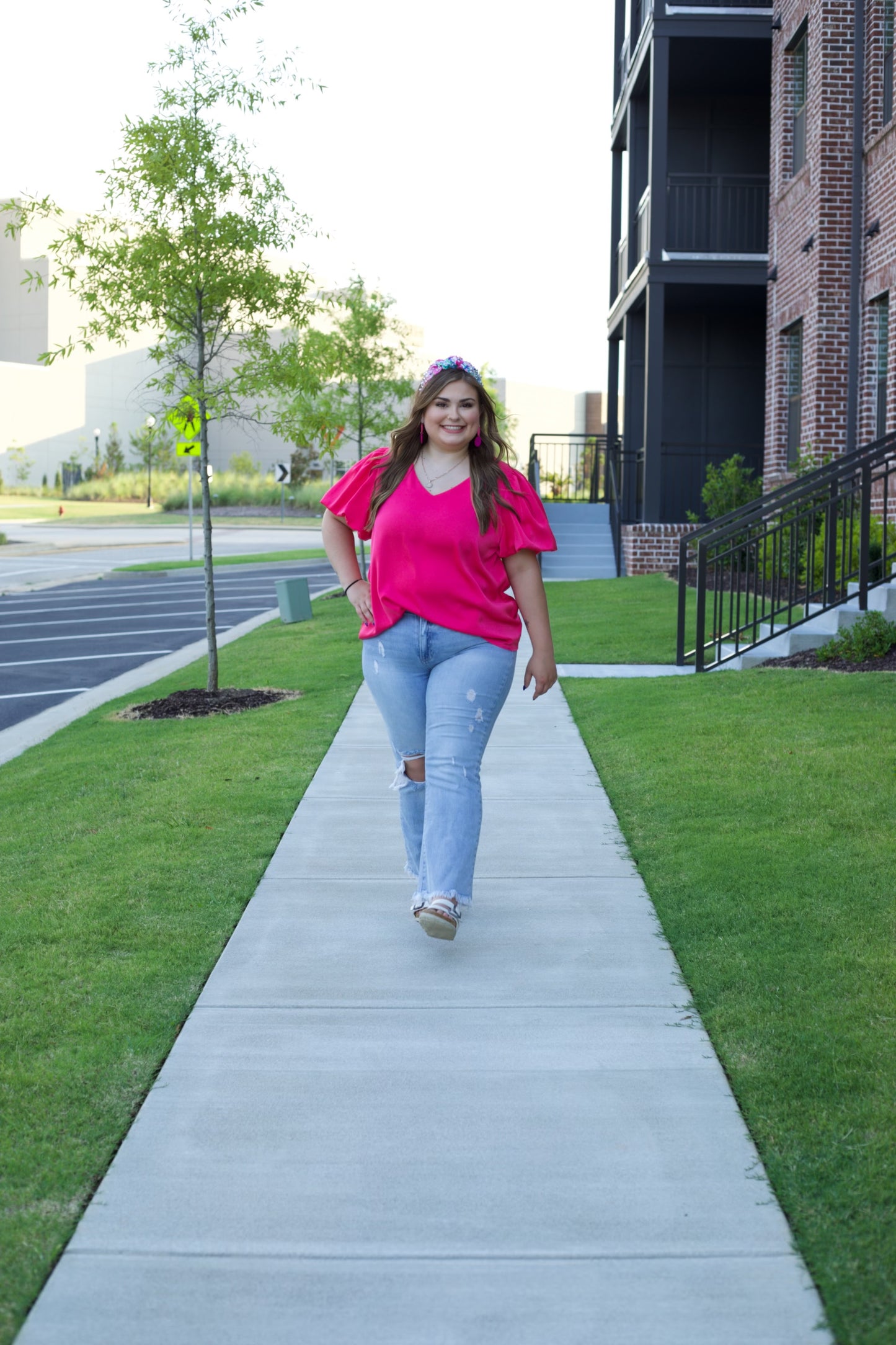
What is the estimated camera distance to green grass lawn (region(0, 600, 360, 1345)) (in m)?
3.06

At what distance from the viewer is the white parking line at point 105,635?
1573cm

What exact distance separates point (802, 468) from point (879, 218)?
280 centimetres

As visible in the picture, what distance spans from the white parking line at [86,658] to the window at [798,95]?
10119mm

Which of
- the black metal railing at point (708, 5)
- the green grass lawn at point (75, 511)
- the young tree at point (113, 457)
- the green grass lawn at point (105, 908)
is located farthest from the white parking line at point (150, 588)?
the young tree at point (113, 457)

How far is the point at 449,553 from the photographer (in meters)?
4.18

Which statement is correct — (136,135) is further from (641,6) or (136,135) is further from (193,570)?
(193,570)

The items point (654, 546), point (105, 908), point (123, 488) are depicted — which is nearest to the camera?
point (105, 908)

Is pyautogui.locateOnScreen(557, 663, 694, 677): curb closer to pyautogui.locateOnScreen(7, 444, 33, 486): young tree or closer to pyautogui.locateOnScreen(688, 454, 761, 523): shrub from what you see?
pyautogui.locateOnScreen(688, 454, 761, 523): shrub

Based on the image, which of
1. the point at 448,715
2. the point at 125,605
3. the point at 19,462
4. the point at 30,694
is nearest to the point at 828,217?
the point at 30,694

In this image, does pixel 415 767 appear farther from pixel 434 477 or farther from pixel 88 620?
pixel 88 620

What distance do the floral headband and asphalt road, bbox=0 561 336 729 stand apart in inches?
273

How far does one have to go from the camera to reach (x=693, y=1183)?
9.70 feet

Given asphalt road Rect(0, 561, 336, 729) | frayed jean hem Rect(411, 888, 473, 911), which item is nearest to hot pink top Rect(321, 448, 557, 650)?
frayed jean hem Rect(411, 888, 473, 911)

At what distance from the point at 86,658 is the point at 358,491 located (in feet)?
34.2
